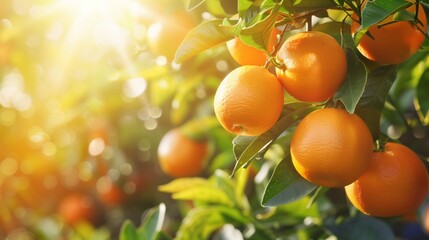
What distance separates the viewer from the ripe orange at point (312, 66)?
91 cm

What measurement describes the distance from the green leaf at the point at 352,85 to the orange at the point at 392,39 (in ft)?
0.15

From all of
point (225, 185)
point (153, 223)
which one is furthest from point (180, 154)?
point (153, 223)

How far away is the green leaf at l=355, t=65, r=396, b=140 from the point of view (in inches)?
41.4

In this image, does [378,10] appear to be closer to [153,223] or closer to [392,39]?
[392,39]

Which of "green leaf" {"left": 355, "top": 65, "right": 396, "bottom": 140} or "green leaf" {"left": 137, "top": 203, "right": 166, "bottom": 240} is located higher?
"green leaf" {"left": 355, "top": 65, "right": 396, "bottom": 140}

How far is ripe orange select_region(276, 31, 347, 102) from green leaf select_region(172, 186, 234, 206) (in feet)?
2.08

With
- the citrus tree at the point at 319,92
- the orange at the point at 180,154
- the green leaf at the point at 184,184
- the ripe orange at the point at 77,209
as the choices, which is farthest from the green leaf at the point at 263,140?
the ripe orange at the point at 77,209

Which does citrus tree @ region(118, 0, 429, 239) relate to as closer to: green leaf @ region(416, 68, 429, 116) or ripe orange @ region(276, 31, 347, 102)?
ripe orange @ region(276, 31, 347, 102)

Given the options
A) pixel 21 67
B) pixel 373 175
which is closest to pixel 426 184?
pixel 373 175

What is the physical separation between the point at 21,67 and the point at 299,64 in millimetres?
1977

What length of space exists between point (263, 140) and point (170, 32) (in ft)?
1.68

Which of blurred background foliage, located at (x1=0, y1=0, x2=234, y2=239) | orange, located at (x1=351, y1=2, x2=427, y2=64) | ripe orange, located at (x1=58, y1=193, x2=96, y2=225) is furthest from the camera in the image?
ripe orange, located at (x1=58, y1=193, x2=96, y2=225)

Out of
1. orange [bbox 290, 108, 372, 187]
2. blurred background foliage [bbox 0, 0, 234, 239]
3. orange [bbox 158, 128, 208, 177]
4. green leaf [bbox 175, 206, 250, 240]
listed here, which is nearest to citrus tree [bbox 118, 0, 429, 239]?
orange [bbox 290, 108, 372, 187]

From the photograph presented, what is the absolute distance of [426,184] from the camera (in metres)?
1.07
